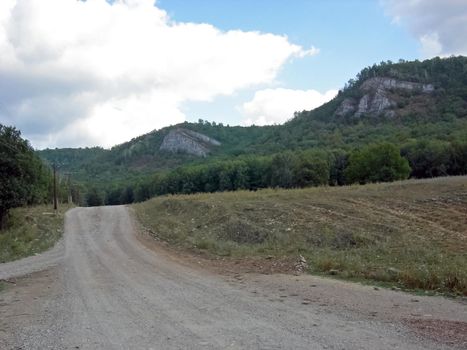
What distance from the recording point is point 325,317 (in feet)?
27.9

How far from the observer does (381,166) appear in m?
72.4

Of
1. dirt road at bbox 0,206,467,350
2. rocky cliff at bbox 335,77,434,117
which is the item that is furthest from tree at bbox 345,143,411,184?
rocky cliff at bbox 335,77,434,117

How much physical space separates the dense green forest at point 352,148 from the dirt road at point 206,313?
176 ft

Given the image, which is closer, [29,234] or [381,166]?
[29,234]

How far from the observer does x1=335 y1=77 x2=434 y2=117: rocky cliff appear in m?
151

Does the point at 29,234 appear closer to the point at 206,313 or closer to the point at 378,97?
the point at 206,313

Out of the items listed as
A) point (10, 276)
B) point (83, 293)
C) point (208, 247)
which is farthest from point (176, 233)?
point (83, 293)

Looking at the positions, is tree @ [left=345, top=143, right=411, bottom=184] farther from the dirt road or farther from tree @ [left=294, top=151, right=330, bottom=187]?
the dirt road

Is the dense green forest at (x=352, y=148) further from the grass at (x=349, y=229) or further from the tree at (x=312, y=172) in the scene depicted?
the grass at (x=349, y=229)

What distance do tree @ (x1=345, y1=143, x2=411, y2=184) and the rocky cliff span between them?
8067cm

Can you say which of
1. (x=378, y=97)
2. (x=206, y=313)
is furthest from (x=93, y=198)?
(x=206, y=313)

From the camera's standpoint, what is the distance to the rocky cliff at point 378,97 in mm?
151250

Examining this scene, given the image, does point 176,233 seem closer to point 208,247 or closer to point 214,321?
point 208,247

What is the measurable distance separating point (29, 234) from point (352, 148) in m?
87.1
